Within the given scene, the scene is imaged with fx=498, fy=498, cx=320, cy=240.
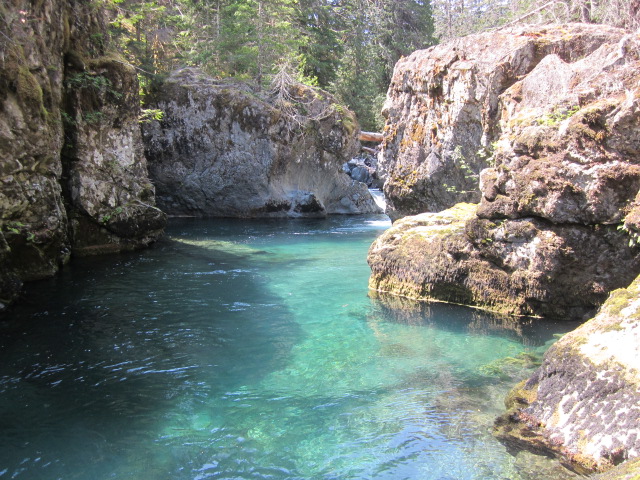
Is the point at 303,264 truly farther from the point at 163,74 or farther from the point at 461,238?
the point at 163,74

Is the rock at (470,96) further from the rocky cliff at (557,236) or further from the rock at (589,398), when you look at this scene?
the rock at (589,398)

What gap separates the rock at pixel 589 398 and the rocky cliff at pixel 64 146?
832 centimetres

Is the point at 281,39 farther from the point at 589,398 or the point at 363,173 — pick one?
the point at 589,398

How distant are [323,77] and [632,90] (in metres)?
28.5

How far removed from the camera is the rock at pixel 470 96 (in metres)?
9.39

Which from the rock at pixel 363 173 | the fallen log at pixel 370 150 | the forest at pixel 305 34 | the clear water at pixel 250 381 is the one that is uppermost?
the forest at pixel 305 34

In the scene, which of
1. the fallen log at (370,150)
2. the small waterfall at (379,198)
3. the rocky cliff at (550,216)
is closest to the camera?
the rocky cliff at (550,216)

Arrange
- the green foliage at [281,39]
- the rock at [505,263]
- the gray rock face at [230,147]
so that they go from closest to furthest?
the rock at [505,263]
the green foliage at [281,39]
the gray rock face at [230,147]

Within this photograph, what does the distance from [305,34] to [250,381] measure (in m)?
29.9

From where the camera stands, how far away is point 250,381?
600cm

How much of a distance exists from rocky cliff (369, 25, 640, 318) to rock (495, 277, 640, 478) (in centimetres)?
223

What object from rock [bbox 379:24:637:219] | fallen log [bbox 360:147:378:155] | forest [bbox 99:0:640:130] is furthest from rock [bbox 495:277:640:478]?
fallen log [bbox 360:147:378:155]

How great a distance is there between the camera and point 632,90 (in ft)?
22.9

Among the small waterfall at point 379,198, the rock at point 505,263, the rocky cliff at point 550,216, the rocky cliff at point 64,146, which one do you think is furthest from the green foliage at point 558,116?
the small waterfall at point 379,198
